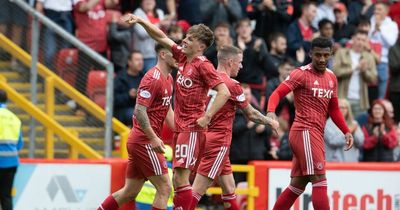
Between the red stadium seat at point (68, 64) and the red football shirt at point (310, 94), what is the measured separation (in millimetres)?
4878

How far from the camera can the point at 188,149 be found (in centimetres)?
1423

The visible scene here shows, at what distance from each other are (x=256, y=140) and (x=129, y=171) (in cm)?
510

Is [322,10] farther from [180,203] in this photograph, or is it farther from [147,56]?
[180,203]

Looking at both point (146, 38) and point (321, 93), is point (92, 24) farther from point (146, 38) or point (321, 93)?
point (321, 93)

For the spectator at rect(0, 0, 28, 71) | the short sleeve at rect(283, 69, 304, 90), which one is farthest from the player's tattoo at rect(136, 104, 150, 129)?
the spectator at rect(0, 0, 28, 71)

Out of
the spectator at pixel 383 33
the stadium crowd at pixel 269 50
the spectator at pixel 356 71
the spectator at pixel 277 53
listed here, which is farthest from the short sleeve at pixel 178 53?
the spectator at pixel 383 33

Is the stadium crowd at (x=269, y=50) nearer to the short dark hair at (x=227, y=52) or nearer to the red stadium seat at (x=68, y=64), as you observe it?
the red stadium seat at (x=68, y=64)

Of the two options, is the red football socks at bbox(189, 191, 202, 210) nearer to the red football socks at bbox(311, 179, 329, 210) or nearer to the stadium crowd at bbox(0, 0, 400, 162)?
the red football socks at bbox(311, 179, 329, 210)

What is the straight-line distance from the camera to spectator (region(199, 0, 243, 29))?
69.4 ft

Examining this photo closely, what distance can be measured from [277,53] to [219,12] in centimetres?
120

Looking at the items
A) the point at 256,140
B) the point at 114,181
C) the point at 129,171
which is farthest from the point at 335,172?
the point at 129,171

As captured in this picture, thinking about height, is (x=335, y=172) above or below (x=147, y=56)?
below

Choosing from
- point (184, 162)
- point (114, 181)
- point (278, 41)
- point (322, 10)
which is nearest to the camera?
point (184, 162)

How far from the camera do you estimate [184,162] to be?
14.2m
